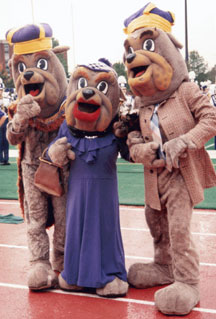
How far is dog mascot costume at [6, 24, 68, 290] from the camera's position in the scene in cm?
422

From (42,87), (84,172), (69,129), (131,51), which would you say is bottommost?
(84,172)

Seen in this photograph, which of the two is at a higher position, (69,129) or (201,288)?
(69,129)

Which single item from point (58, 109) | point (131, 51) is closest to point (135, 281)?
point (58, 109)

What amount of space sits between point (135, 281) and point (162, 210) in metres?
0.71

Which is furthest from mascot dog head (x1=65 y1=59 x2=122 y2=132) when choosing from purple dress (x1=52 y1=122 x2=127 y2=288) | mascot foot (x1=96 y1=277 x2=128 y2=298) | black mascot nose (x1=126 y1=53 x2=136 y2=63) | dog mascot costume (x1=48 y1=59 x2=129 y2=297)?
mascot foot (x1=96 y1=277 x2=128 y2=298)

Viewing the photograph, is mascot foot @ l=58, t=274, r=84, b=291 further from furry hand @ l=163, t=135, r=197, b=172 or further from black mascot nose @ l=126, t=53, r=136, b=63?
black mascot nose @ l=126, t=53, r=136, b=63

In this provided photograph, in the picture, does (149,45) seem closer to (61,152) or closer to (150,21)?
(150,21)

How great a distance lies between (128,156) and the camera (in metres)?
4.00

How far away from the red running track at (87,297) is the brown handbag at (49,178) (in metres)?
0.92

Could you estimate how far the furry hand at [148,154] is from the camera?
3576 millimetres

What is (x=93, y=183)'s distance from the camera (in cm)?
391

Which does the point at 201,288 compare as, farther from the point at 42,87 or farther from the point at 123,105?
the point at 42,87

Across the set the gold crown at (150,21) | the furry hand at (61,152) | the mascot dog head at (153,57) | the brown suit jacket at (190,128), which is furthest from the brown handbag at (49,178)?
the gold crown at (150,21)

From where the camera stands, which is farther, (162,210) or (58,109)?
(58,109)
